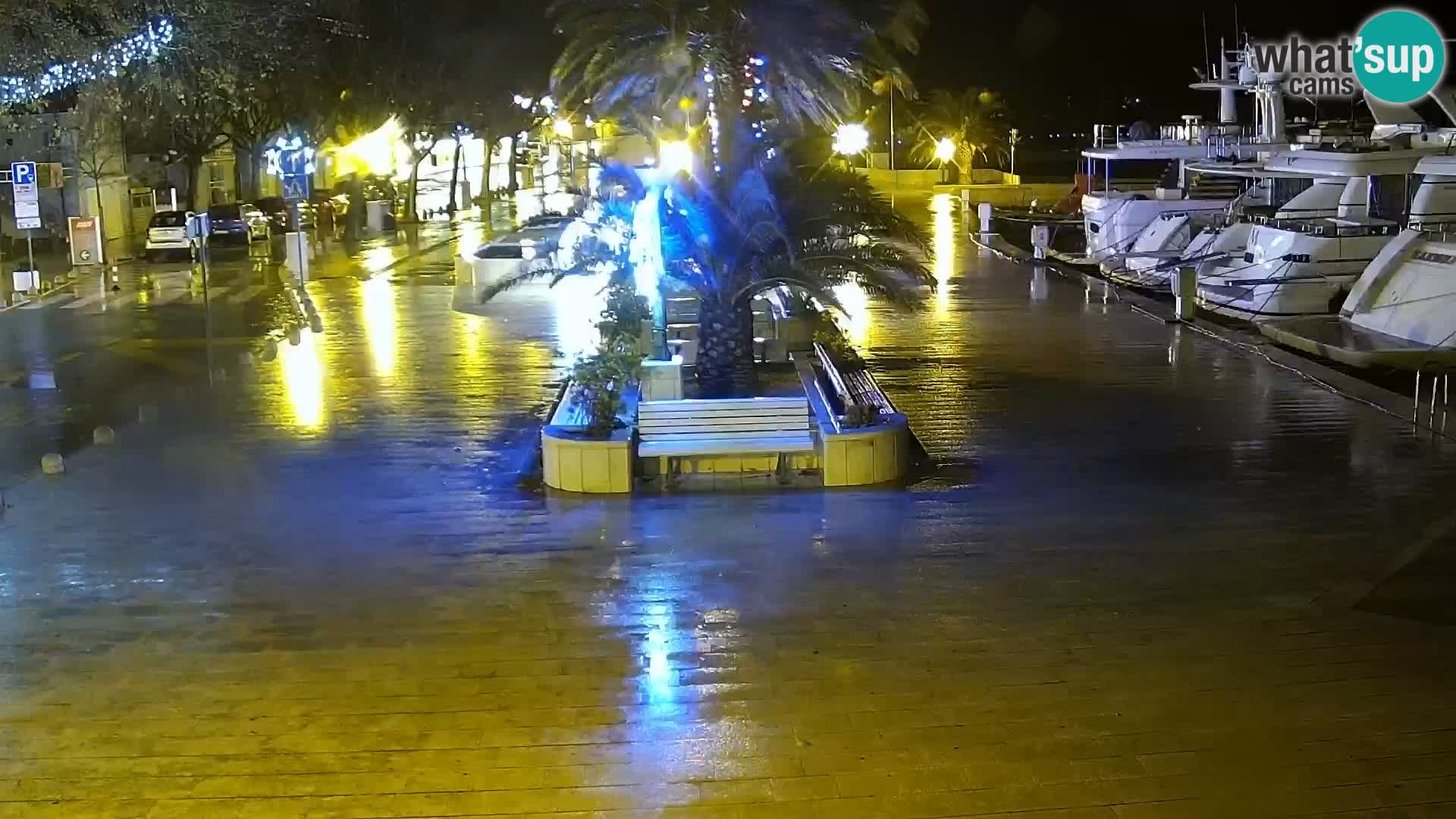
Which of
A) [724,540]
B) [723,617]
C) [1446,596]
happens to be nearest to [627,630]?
[723,617]

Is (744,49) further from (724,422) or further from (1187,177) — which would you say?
(1187,177)

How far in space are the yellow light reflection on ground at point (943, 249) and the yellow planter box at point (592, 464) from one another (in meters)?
4.50

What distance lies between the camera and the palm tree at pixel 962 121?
72.1 m

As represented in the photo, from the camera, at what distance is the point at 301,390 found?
1627cm

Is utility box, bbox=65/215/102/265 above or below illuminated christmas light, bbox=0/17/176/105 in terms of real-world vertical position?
below

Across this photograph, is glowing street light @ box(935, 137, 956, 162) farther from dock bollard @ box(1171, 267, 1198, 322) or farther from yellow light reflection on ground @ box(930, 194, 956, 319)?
dock bollard @ box(1171, 267, 1198, 322)

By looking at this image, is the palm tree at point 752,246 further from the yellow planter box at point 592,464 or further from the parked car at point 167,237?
the parked car at point 167,237

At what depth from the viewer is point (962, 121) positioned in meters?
73.2

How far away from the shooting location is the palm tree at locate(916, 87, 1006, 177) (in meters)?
72.1

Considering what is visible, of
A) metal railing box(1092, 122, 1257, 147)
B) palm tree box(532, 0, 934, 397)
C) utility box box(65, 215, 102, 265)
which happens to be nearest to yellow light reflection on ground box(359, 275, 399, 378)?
palm tree box(532, 0, 934, 397)

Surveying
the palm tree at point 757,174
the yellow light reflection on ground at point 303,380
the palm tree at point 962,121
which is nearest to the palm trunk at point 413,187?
the yellow light reflection on ground at point 303,380

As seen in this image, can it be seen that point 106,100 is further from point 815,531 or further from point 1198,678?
point 1198,678

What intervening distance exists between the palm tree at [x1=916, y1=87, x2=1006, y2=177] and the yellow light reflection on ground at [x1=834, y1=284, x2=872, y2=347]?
45.6 meters

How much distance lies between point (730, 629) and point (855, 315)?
611 inches
